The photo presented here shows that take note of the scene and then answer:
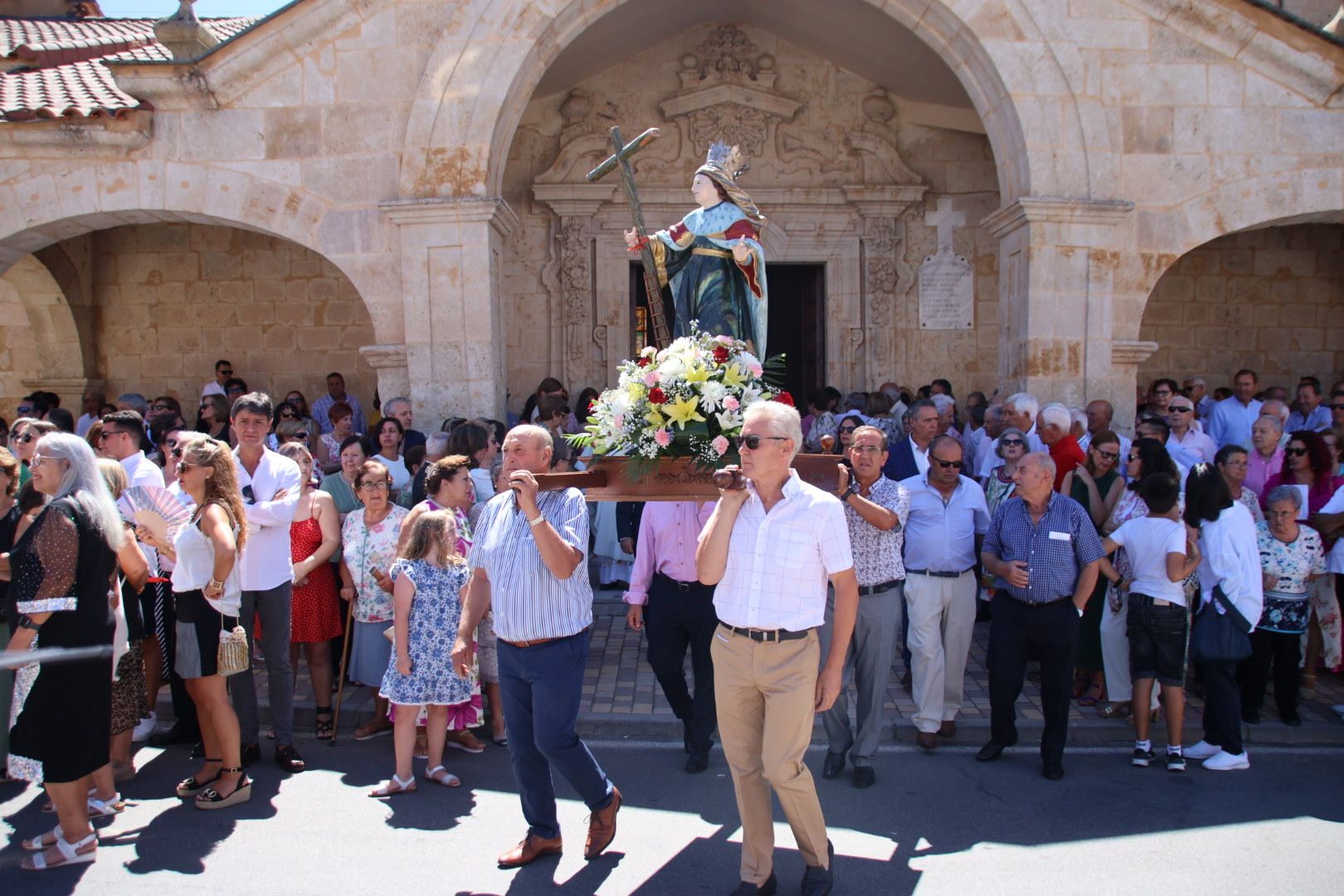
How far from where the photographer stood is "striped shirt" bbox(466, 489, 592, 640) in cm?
410

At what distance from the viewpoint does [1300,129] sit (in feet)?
29.0

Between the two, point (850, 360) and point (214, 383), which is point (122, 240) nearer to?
point (214, 383)

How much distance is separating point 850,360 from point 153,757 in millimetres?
8323

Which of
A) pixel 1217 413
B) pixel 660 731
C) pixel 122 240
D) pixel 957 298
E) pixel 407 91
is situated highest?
pixel 407 91

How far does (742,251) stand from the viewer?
5.38 metres

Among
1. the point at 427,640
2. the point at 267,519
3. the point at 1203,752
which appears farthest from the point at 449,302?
the point at 1203,752

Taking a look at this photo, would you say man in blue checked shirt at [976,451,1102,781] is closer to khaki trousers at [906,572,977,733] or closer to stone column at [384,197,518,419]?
khaki trousers at [906,572,977,733]

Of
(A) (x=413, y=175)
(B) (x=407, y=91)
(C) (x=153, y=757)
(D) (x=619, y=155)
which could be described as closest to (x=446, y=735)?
(C) (x=153, y=757)

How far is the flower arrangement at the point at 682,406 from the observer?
434 centimetres

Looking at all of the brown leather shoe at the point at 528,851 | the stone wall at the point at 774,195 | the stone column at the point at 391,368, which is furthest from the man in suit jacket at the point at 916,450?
the stone wall at the point at 774,195

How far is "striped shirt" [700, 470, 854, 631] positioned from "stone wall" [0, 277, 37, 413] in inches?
492

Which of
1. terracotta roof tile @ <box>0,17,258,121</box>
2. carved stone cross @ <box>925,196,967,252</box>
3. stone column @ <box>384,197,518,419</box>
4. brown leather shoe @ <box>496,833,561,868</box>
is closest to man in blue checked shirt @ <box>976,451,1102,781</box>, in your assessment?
brown leather shoe @ <box>496,833,561,868</box>

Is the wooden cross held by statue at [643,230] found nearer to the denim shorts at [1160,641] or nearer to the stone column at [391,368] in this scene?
the denim shorts at [1160,641]

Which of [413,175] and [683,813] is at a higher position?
[413,175]
